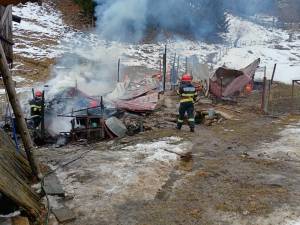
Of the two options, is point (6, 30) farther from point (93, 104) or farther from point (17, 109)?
point (93, 104)

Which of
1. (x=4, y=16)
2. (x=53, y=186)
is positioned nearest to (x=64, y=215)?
(x=53, y=186)

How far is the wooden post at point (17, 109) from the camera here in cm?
725

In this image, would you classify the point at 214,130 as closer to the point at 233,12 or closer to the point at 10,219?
the point at 10,219

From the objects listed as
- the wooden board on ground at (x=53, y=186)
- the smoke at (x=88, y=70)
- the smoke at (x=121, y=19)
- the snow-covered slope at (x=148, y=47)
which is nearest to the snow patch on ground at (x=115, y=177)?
the wooden board on ground at (x=53, y=186)

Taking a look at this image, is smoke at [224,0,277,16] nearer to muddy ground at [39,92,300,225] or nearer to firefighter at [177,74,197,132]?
firefighter at [177,74,197,132]

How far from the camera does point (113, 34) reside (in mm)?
33312

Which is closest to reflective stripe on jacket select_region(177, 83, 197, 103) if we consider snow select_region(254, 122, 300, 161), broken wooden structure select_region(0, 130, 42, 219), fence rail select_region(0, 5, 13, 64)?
snow select_region(254, 122, 300, 161)

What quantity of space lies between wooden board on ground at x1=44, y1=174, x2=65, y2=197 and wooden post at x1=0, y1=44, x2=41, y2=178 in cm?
28

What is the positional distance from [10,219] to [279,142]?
7442 millimetres

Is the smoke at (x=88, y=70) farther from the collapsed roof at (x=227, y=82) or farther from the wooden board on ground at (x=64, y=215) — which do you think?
the wooden board on ground at (x=64, y=215)

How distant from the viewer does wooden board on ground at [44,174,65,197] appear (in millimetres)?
7657

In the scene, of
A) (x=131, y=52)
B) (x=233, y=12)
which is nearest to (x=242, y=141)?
(x=131, y=52)

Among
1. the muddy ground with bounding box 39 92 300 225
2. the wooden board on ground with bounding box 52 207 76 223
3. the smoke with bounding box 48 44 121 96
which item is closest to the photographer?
the wooden board on ground with bounding box 52 207 76 223

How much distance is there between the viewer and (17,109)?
752 centimetres
